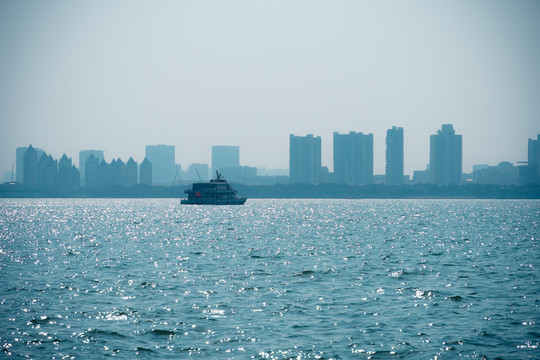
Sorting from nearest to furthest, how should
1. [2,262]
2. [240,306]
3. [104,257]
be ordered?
[240,306], [2,262], [104,257]

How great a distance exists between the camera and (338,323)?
28.2 metres

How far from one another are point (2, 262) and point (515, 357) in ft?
140

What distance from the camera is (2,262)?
5159 cm

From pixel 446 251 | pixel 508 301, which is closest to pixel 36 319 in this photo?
pixel 508 301

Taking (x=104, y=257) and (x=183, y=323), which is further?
(x=104, y=257)

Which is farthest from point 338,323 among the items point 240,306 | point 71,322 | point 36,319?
point 36,319

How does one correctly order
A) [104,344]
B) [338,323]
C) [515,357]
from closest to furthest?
[515,357]
[104,344]
[338,323]

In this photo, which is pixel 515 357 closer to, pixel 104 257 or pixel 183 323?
pixel 183 323

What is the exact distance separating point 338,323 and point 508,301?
11245mm

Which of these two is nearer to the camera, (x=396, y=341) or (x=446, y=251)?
(x=396, y=341)

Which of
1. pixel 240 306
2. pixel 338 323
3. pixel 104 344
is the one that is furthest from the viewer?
pixel 240 306

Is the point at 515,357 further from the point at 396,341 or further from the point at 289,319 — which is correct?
the point at 289,319

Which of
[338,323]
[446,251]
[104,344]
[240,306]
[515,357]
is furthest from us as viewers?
[446,251]

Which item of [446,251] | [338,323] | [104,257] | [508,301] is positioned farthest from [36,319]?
[446,251]
